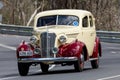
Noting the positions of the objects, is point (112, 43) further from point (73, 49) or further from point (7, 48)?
point (73, 49)

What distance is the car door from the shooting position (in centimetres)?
1850

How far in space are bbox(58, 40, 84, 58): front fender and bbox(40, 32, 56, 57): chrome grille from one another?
0.31m

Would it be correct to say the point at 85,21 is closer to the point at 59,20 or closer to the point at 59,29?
the point at 59,20

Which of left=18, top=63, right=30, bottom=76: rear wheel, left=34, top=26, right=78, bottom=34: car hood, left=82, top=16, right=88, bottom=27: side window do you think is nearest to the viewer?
left=18, top=63, right=30, bottom=76: rear wheel

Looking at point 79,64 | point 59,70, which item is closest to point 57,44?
point 79,64

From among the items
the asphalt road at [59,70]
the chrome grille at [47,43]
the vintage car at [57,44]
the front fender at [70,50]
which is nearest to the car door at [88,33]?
the vintage car at [57,44]

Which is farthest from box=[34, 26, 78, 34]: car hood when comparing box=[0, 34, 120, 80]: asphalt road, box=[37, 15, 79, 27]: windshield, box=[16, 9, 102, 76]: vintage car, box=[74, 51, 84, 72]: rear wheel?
box=[0, 34, 120, 80]: asphalt road

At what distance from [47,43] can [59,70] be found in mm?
2542

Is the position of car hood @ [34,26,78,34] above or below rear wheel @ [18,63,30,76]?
above

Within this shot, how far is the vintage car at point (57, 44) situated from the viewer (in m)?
17.1

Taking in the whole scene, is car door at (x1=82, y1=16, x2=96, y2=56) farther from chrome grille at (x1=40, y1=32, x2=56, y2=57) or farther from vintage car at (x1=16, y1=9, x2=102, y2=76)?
chrome grille at (x1=40, y1=32, x2=56, y2=57)

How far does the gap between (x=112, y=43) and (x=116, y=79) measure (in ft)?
79.9

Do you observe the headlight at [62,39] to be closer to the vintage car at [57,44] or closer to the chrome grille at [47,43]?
the vintage car at [57,44]

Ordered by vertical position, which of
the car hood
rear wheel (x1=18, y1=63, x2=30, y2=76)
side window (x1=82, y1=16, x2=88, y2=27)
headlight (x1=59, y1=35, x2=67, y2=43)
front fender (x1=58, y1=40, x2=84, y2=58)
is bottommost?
rear wheel (x1=18, y1=63, x2=30, y2=76)
